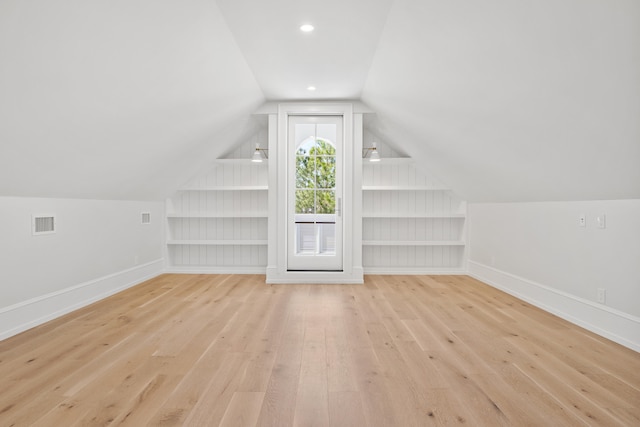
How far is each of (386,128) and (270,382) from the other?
370 cm

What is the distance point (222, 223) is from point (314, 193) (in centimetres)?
155

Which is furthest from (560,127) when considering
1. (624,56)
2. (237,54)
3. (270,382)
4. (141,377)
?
(141,377)

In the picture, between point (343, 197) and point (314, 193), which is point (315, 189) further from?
point (343, 197)

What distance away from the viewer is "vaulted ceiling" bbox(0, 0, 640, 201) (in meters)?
1.71

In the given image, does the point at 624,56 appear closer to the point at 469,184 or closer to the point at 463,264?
the point at 469,184

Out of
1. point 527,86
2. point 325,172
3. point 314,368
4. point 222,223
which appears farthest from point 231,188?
point 527,86

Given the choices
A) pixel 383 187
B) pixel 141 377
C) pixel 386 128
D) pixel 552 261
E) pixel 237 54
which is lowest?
pixel 141 377

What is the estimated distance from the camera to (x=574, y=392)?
186cm

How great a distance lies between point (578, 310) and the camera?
2.96 m

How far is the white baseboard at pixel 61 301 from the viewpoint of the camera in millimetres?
2648

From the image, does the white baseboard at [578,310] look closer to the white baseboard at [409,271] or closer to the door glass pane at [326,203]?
the white baseboard at [409,271]

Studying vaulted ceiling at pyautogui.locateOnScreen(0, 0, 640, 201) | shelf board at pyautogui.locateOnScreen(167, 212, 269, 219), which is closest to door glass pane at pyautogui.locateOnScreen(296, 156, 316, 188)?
shelf board at pyautogui.locateOnScreen(167, 212, 269, 219)

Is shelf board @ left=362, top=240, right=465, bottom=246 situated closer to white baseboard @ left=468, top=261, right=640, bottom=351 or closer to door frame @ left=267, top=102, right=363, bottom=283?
door frame @ left=267, top=102, right=363, bottom=283

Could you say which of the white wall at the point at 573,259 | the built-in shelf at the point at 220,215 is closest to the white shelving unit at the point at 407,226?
the white wall at the point at 573,259
